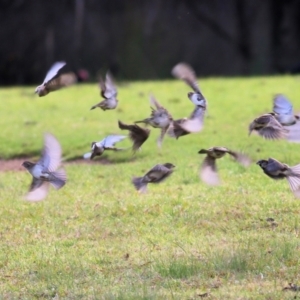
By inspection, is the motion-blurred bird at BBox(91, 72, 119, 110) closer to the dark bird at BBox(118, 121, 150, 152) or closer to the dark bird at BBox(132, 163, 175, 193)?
the dark bird at BBox(118, 121, 150, 152)

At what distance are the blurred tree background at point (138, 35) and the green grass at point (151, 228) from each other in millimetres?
8840

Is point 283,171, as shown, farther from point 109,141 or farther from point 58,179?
point 58,179

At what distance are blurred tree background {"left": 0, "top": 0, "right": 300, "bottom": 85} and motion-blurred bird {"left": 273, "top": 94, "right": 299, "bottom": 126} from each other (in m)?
13.5

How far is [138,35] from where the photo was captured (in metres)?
19.8

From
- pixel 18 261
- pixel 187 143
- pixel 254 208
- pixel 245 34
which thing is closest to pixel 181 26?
pixel 245 34

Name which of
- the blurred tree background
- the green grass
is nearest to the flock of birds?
the green grass

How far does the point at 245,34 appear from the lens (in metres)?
20.2

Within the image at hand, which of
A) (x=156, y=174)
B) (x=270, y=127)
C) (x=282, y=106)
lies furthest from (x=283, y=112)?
(x=156, y=174)

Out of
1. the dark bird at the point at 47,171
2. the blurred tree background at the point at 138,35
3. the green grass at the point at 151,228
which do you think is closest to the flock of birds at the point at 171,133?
the dark bird at the point at 47,171

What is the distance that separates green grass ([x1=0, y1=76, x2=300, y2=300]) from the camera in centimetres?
542

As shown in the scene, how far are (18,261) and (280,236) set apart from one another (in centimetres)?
194

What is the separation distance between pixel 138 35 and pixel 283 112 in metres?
13.9

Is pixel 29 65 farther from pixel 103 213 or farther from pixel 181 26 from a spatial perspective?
pixel 103 213

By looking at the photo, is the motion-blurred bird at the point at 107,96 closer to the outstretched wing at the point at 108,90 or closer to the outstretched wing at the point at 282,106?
the outstretched wing at the point at 108,90
